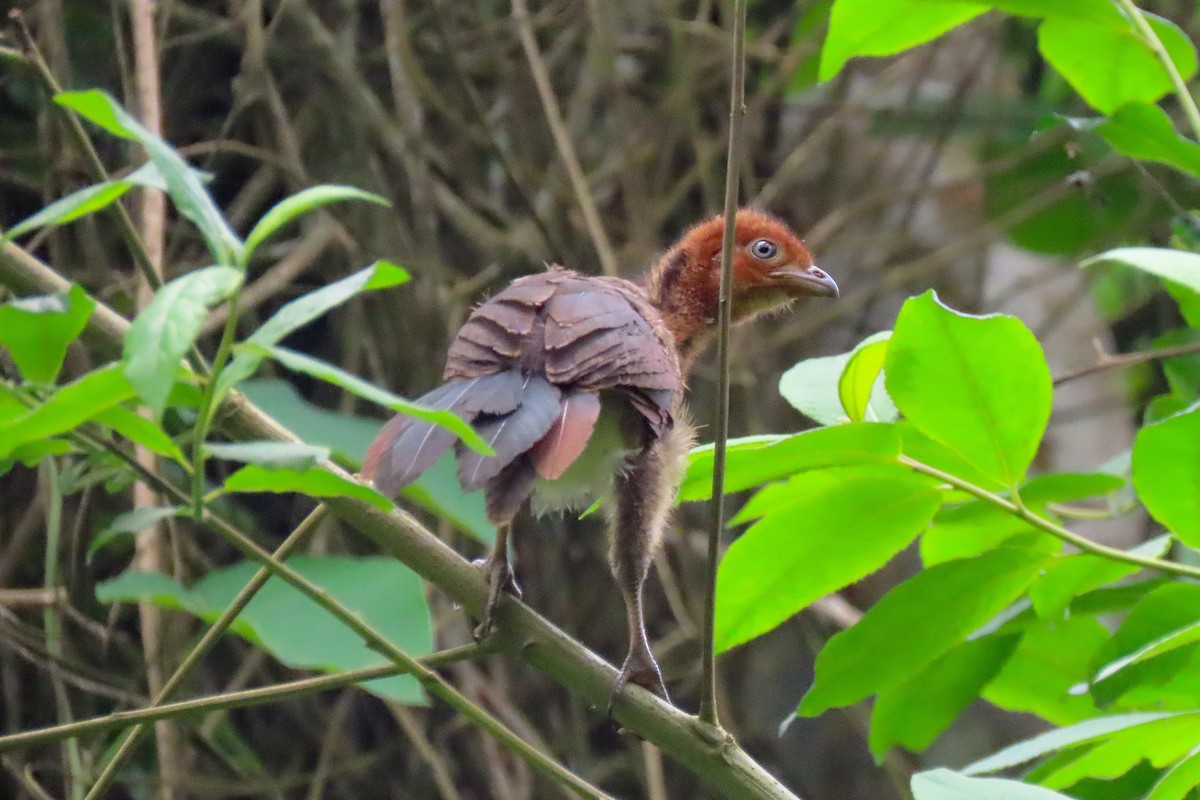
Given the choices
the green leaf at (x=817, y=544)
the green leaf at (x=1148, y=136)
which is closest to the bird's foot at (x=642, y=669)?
the green leaf at (x=817, y=544)

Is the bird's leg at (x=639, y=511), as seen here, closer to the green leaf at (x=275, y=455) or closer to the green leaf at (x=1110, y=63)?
the green leaf at (x=1110, y=63)

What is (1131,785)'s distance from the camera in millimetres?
1525

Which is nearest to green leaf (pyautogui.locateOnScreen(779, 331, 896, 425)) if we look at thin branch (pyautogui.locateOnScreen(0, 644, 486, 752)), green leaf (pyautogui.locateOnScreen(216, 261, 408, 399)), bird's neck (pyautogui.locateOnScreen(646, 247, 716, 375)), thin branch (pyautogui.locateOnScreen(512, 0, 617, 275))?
thin branch (pyautogui.locateOnScreen(0, 644, 486, 752))

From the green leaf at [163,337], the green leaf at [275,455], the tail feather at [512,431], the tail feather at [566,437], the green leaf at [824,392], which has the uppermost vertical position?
the green leaf at [163,337]

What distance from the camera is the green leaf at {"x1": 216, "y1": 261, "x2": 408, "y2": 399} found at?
2.84 feet

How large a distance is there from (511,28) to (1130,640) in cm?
293

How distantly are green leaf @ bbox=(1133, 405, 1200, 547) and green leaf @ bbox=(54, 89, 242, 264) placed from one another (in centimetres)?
91

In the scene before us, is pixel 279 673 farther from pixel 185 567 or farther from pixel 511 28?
pixel 511 28

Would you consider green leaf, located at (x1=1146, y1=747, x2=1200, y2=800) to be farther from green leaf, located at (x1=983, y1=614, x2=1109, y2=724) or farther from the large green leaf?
green leaf, located at (x1=983, y1=614, x2=1109, y2=724)

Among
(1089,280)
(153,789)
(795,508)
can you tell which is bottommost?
(153,789)

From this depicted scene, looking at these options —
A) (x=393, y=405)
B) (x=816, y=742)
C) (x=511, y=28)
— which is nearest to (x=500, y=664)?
(x=816, y=742)

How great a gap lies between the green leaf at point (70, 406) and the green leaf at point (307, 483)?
14 centimetres

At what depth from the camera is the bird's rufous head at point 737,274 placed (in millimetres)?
2629

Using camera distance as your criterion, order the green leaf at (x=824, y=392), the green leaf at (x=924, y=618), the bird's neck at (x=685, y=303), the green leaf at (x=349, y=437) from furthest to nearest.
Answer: the bird's neck at (x=685, y=303), the green leaf at (x=349, y=437), the green leaf at (x=824, y=392), the green leaf at (x=924, y=618)
